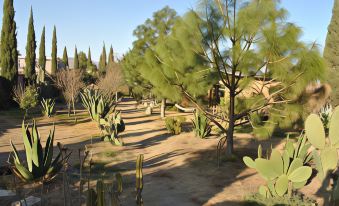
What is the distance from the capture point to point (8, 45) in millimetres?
21922

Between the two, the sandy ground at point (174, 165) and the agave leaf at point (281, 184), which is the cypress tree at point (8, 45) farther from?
the agave leaf at point (281, 184)

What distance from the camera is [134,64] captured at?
18828 mm

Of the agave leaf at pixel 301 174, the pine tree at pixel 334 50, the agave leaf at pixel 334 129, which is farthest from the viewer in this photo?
the pine tree at pixel 334 50

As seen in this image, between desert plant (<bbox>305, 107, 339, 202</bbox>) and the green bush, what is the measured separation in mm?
807

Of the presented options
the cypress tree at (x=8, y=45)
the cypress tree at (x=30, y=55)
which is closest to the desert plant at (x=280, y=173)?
the cypress tree at (x=8, y=45)

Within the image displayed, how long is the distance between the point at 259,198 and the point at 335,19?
48.1 ft

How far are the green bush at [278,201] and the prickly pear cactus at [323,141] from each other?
31.8 inches

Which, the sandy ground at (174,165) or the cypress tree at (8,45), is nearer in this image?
the sandy ground at (174,165)

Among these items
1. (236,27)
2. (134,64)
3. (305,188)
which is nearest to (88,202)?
(305,188)

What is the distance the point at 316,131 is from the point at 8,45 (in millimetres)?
22484

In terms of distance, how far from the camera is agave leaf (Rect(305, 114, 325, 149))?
4.16 metres

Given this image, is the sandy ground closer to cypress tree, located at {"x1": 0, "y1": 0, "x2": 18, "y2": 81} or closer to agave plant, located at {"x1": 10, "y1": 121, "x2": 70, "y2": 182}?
agave plant, located at {"x1": 10, "y1": 121, "x2": 70, "y2": 182}

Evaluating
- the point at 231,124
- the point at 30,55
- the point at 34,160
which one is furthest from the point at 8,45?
the point at 34,160

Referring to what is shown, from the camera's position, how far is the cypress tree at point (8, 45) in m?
21.5
